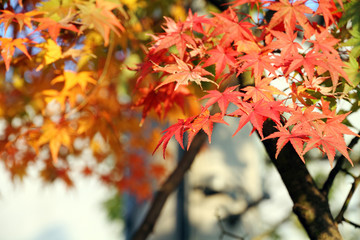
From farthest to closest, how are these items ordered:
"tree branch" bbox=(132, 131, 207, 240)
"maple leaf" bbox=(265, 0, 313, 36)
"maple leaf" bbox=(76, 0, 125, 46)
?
1. "tree branch" bbox=(132, 131, 207, 240)
2. "maple leaf" bbox=(76, 0, 125, 46)
3. "maple leaf" bbox=(265, 0, 313, 36)

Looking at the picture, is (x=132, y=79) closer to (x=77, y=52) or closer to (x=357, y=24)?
(x=77, y=52)

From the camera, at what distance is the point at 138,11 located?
2.08m

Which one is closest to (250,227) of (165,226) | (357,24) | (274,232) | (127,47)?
(274,232)

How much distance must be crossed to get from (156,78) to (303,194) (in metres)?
0.64

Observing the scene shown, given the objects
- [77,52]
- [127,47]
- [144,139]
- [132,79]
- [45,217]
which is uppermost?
[77,52]

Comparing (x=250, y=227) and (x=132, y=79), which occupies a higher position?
(x=132, y=79)

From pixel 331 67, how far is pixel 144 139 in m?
1.55

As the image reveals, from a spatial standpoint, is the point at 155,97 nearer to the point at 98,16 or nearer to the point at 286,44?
the point at 98,16

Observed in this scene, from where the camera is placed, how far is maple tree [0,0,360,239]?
2.43ft

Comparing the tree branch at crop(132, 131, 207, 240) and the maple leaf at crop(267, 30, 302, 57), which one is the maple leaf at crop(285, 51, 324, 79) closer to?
the maple leaf at crop(267, 30, 302, 57)

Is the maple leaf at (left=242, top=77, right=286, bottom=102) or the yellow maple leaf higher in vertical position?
the maple leaf at (left=242, top=77, right=286, bottom=102)

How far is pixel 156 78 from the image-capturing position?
4.44 ft

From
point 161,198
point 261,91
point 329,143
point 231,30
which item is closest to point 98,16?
point 231,30

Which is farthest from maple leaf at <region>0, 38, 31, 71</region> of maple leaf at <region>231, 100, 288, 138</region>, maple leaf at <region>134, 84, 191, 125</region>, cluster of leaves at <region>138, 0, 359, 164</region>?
maple leaf at <region>231, 100, 288, 138</region>
